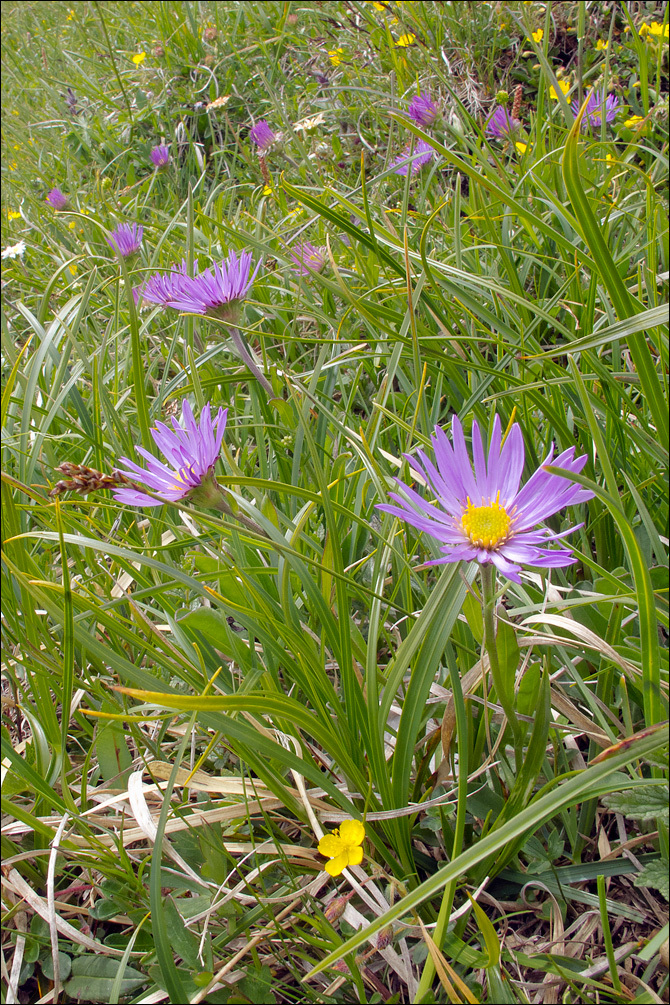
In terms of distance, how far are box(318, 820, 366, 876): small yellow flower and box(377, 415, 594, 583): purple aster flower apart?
342 mm

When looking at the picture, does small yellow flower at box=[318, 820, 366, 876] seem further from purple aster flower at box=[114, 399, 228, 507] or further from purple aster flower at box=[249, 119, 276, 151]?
purple aster flower at box=[249, 119, 276, 151]

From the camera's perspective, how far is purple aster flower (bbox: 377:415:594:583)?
2.17 feet

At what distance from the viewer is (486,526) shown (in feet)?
2.30

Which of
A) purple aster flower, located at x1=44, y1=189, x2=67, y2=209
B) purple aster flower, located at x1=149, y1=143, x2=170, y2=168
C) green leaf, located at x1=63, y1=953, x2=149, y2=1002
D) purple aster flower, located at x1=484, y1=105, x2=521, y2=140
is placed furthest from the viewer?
purple aster flower, located at x1=44, y1=189, x2=67, y2=209

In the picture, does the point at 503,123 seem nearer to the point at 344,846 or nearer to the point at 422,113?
the point at 422,113

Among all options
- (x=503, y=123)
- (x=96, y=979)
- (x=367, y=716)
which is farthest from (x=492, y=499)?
(x=503, y=123)

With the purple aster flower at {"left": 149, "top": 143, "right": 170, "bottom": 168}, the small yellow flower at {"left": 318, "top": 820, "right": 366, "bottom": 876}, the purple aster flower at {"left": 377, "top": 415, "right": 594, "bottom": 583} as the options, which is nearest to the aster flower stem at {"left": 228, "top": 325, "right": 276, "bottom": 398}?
the purple aster flower at {"left": 377, "top": 415, "right": 594, "bottom": 583}

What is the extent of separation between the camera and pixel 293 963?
0.79 m

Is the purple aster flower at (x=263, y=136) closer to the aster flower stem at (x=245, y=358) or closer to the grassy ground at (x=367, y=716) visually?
the grassy ground at (x=367, y=716)

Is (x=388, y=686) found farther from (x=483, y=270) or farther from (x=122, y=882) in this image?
(x=483, y=270)

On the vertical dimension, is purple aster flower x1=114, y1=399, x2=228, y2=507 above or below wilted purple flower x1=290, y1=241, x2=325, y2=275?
below

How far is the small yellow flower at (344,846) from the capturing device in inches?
30.1

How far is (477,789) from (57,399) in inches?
41.5

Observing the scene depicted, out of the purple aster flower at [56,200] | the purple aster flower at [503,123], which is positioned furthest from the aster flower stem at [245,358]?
the purple aster flower at [56,200]
